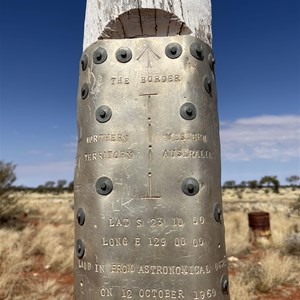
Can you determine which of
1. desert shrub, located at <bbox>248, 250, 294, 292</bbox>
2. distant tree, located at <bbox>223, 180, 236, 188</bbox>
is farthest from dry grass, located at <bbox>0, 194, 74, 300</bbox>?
distant tree, located at <bbox>223, 180, 236, 188</bbox>

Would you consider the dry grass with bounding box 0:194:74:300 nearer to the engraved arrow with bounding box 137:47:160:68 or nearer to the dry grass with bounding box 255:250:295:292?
the dry grass with bounding box 255:250:295:292

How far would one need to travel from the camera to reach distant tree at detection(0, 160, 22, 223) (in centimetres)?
1380

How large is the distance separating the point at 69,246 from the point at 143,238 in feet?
24.8

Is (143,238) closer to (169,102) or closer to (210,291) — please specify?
(210,291)

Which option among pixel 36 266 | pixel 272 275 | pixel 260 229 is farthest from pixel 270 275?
pixel 36 266

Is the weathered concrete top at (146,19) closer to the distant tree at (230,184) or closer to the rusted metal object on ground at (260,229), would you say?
the rusted metal object on ground at (260,229)

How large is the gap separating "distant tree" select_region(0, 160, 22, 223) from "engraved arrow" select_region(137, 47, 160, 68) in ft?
43.4

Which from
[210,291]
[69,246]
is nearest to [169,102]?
[210,291]

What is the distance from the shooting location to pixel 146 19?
226cm

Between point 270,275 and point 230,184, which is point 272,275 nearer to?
point 270,275

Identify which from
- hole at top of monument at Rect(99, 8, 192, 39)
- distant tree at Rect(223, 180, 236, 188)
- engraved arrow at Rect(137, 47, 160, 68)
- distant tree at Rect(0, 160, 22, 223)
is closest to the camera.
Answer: engraved arrow at Rect(137, 47, 160, 68)

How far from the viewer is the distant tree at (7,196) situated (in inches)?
543

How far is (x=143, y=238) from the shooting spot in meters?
1.97

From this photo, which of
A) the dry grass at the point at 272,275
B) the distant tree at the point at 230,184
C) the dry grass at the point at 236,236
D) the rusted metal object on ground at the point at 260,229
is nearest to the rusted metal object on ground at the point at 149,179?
the dry grass at the point at 272,275
